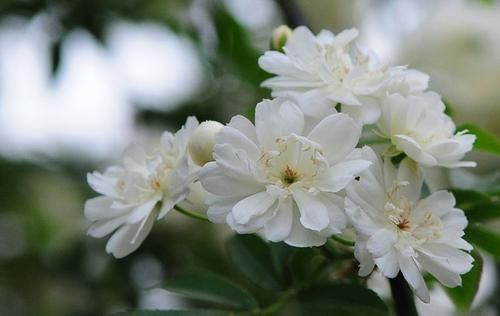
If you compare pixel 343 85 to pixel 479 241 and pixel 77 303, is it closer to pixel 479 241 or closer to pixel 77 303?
pixel 479 241

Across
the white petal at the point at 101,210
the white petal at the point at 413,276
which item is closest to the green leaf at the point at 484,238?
the white petal at the point at 413,276

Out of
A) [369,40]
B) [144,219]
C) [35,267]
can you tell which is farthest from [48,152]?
[144,219]

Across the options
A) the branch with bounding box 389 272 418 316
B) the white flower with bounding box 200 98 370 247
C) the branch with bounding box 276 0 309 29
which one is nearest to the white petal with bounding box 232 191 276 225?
the white flower with bounding box 200 98 370 247

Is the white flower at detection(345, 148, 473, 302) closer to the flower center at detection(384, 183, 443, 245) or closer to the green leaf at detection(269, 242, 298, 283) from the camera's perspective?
the flower center at detection(384, 183, 443, 245)

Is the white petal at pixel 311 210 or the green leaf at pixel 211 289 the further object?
the green leaf at pixel 211 289

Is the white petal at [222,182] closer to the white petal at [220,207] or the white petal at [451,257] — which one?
the white petal at [220,207]

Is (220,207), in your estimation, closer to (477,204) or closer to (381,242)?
(381,242)

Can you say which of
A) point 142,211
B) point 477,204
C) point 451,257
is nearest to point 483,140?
point 477,204
